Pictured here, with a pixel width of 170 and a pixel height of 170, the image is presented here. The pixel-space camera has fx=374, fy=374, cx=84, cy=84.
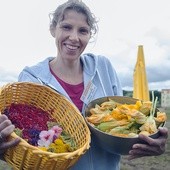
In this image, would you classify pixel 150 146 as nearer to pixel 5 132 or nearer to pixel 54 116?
pixel 54 116

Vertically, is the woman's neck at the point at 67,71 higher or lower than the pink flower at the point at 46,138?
higher

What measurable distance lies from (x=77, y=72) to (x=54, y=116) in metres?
0.32

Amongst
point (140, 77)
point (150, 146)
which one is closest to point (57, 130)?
point (150, 146)

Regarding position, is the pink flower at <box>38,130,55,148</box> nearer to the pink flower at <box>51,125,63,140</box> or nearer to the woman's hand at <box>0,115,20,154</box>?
the pink flower at <box>51,125,63,140</box>

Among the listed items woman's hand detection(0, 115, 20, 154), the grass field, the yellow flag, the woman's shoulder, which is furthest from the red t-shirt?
the grass field

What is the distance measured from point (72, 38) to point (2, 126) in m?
0.60

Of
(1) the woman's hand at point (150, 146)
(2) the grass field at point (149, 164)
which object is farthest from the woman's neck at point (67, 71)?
(2) the grass field at point (149, 164)

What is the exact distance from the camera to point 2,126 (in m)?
1.41

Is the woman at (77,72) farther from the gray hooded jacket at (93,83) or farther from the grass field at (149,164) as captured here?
the grass field at (149,164)

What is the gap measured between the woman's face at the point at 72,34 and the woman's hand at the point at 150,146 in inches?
22.6

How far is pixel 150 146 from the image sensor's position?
1.57 meters

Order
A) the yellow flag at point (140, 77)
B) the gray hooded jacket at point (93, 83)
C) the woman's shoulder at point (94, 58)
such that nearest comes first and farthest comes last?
the gray hooded jacket at point (93, 83) < the woman's shoulder at point (94, 58) < the yellow flag at point (140, 77)

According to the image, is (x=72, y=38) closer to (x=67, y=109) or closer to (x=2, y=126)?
(x=67, y=109)

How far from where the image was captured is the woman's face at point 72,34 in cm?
182
